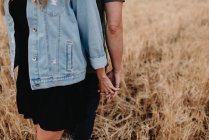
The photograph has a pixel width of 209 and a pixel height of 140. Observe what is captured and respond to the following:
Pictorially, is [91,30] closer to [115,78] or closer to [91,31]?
[91,31]

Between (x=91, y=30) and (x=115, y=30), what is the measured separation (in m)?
0.11

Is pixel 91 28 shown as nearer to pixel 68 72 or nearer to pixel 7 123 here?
pixel 68 72

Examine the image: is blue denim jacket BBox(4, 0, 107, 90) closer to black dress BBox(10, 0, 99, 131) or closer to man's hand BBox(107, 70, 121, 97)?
black dress BBox(10, 0, 99, 131)

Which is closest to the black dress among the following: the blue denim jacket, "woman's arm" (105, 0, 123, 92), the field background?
the blue denim jacket

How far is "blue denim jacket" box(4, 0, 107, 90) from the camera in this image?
3.59 feet

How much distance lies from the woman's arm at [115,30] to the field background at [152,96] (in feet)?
2.62

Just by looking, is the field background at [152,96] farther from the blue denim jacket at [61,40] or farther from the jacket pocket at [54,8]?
the jacket pocket at [54,8]

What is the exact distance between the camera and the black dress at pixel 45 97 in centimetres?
119

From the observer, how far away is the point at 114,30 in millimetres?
1210

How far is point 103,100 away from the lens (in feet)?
7.36

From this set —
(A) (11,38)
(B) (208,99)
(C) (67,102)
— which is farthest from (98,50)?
(B) (208,99)

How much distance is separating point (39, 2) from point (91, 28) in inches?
7.9

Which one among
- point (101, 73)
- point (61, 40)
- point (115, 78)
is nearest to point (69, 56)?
point (61, 40)

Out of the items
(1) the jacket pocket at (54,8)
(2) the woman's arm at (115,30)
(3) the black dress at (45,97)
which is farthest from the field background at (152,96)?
(1) the jacket pocket at (54,8)
